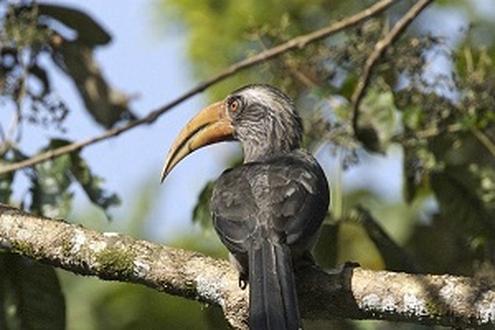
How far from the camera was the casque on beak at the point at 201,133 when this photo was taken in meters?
5.66

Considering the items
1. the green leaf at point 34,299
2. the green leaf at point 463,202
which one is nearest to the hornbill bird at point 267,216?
the green leaf at point 34,299

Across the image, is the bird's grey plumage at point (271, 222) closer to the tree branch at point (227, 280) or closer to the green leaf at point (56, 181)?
the tree branch at point (227, 280)

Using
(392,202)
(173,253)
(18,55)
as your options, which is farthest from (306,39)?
(392,202)

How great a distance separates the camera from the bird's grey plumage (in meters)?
4.56

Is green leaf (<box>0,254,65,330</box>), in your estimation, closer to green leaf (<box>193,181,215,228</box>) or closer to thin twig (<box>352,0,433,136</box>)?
green leaf (<box>193,181,215,228</box>)

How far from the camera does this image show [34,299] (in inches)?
211

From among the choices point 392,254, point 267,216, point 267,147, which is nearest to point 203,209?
point 267,147

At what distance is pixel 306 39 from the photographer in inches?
238

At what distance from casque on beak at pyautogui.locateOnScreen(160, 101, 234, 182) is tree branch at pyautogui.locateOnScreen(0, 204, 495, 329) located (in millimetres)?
799

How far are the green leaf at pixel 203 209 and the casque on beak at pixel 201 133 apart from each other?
22cm

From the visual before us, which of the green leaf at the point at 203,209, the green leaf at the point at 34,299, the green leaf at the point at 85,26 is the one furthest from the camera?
the green leaf at the point at 85,26

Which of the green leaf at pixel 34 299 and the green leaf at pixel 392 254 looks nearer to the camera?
the green leaf at pixel 34 299

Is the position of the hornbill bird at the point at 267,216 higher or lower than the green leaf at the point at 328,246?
higher

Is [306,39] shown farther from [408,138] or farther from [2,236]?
[2,236]
